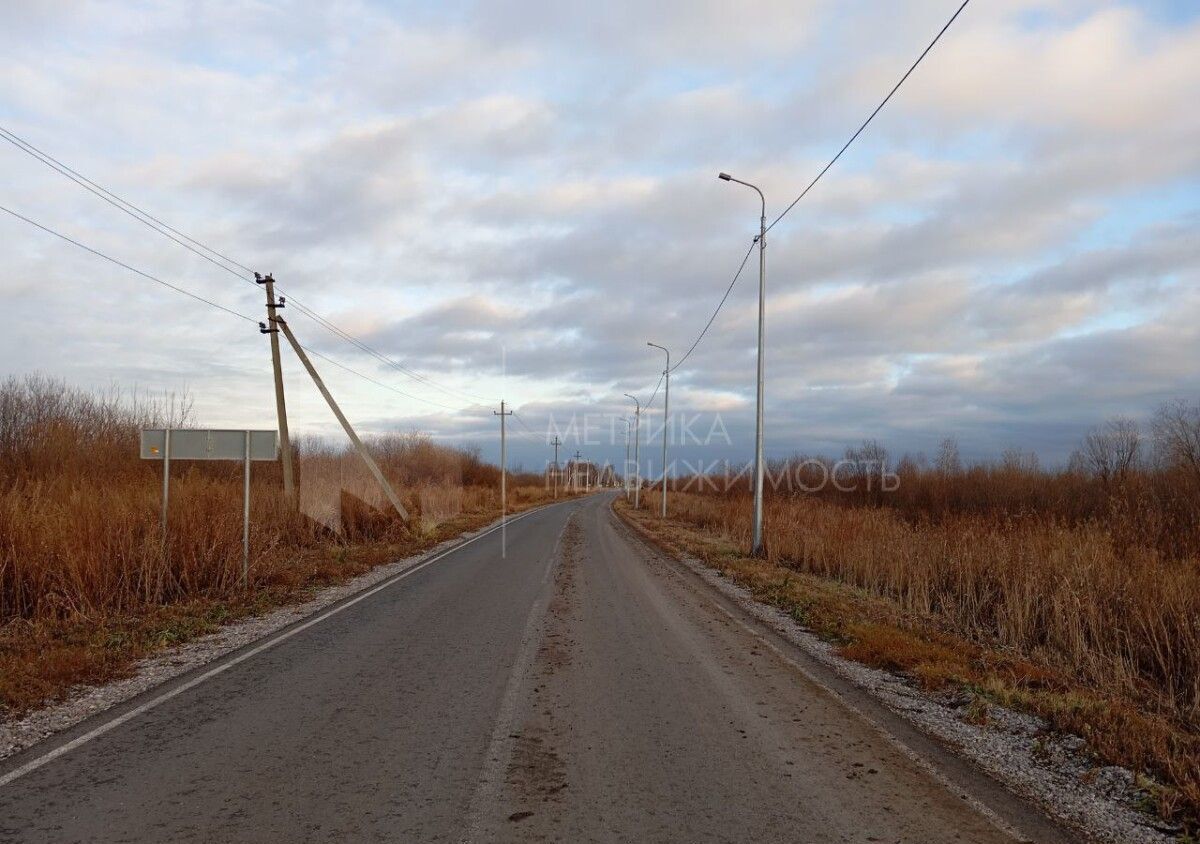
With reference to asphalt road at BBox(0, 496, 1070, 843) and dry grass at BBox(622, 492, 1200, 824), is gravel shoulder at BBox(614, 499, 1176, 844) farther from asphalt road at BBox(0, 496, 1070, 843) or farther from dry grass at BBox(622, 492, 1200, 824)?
asphalt road at BBox(0, 496, 1070, 843)

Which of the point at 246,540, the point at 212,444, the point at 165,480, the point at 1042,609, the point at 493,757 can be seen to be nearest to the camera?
the point at 493,757

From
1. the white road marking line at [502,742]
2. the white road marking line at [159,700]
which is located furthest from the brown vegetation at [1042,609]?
the white road marking line at [159,700]

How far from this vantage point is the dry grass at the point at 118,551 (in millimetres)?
9102

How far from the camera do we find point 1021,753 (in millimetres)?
5742

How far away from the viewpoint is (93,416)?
26078 mm

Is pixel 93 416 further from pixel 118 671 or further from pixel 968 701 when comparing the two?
pixel 968 701

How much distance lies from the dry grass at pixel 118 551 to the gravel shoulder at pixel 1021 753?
24.2ft

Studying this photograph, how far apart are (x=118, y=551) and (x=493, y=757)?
30.0ft

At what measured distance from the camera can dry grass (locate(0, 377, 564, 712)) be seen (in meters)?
9.10

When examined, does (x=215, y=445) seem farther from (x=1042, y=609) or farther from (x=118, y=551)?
(x=1042, y=609)

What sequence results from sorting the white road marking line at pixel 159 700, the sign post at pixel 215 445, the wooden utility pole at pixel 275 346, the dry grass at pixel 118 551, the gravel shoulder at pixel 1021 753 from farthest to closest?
the wooden utility pole at pixel 275 346, the sign post at pixel 215 445, the dry grass at pixel 118 551, the white road marking line at pixel 159 700, the gravel shoulder at pixel 1021 753

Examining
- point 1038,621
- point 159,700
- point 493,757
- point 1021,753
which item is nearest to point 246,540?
point 159,700

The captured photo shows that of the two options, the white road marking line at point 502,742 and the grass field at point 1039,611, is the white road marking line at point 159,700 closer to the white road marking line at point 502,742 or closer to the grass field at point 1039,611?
the white road marking line at point 502,742

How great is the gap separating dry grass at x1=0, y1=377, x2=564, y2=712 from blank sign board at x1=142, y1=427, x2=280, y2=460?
0.96m
